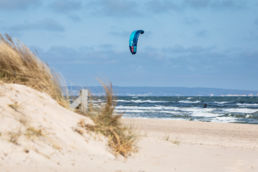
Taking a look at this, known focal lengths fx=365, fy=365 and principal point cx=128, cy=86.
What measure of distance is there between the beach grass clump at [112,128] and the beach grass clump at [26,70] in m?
0.78

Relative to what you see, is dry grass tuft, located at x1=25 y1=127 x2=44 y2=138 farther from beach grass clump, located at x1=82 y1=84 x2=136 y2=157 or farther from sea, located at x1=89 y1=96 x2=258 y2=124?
sea, located at x1=89 y1=96 x2=258 y2=124

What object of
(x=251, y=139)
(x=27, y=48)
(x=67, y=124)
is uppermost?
(x=27, y=48)

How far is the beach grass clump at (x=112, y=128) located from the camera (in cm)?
718

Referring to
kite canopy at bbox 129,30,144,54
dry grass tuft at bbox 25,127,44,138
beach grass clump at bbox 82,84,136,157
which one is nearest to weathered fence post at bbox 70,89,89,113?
beach grass clump at bbox 82,84,136,157

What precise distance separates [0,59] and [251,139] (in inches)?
428

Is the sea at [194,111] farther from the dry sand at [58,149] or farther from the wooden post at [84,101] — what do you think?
the dry sand at [58,149]

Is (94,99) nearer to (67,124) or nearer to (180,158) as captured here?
(67,124)

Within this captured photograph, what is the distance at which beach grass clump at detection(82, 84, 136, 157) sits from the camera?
7175 mm

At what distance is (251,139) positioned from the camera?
14.7 meters

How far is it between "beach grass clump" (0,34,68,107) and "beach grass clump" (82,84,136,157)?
0.78 m

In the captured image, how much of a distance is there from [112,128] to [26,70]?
2.12 m

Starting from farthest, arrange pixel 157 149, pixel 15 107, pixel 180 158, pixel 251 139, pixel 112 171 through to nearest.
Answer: pixel 251 139
pixel 157 149
pixel 180 158
pixel 15 107
pixel 112 171

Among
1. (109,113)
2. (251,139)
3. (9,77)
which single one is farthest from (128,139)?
(251,139)

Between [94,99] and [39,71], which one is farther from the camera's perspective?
[94,99]
